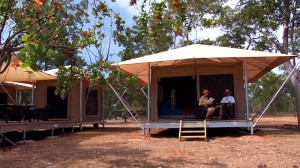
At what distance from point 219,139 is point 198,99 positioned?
6.90 feet

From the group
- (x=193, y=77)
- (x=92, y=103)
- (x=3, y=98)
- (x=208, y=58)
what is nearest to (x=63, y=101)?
(x=92, y=103)

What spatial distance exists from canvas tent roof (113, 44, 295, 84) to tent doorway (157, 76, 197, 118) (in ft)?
1.99

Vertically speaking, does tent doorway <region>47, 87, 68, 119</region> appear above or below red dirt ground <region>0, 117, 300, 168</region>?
above

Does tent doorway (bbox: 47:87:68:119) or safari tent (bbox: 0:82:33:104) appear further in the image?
safari tent (bbox: 0:82:33:104)

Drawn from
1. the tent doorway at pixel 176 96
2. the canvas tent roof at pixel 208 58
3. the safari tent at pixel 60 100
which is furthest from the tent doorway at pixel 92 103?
the tent doorway at pixel 176 96

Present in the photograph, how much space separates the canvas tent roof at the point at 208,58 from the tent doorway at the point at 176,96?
1.99ft

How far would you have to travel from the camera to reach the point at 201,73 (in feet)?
35.3

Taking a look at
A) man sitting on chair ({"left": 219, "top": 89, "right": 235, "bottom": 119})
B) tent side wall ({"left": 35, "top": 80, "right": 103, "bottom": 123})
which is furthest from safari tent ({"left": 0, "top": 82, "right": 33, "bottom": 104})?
man sitting on chair ({"left": 219, "top": 89, "right": 235, "bottom": 119})

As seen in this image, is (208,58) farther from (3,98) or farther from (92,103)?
(3,98)

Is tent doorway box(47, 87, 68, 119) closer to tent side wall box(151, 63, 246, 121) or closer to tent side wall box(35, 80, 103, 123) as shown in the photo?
tent side wall box(35, 80, 103, 123)

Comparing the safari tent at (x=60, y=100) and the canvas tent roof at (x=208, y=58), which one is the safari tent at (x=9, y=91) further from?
the canvas tent roof at (x=208, y=58)

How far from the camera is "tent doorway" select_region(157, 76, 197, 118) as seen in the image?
36.6 feet

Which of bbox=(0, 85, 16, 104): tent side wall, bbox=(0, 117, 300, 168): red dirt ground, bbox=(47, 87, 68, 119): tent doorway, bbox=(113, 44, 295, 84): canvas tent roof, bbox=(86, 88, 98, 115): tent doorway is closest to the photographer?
bbox=(0, 117, 300, 168): red dirt ground

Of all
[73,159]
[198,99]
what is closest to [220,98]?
[198,99]
